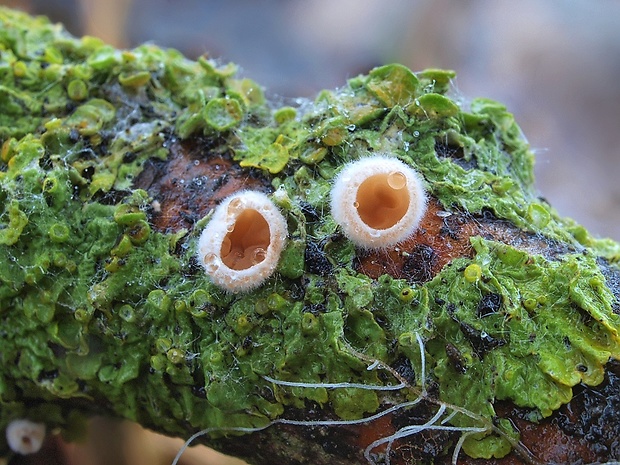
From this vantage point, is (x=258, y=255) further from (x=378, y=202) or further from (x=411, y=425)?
(x=411, y=425)

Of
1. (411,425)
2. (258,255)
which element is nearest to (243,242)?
(258,255)

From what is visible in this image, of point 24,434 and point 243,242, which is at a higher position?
point 243,242

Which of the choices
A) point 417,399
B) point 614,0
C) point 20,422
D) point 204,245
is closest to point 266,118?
point 204,245

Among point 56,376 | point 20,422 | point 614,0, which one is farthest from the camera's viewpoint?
point 614,0

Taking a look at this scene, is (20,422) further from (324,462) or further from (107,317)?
(324,462)

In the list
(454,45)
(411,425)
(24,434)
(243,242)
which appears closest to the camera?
(411,425)

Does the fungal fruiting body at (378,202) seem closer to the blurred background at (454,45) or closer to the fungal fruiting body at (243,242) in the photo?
the fungal fruiting body at (243,242)

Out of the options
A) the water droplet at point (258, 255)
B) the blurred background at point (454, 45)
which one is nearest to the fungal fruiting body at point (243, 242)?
the water droplet at point (258, 255)
